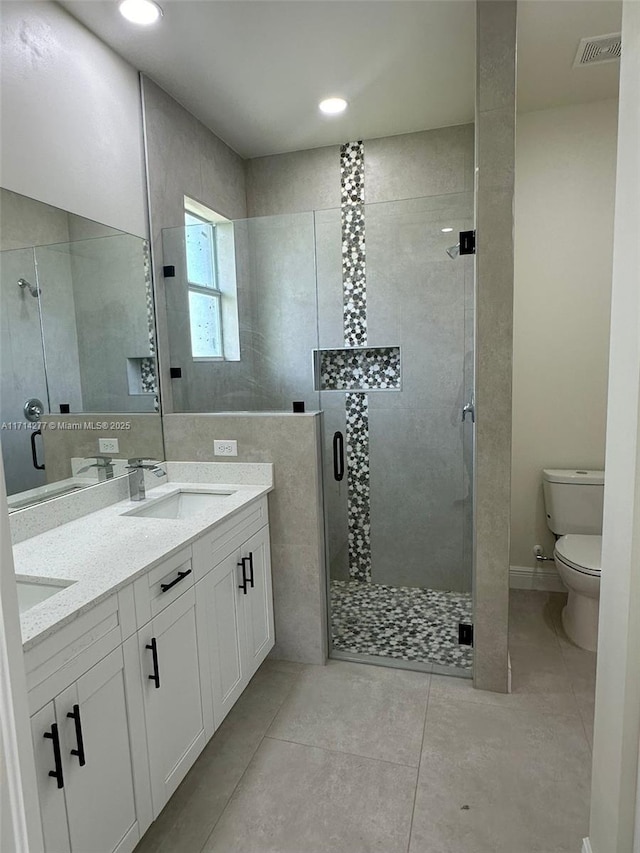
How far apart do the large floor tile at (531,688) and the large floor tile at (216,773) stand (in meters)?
0.74

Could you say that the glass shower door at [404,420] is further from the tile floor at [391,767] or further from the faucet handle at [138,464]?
the faucet handle at [138,464]

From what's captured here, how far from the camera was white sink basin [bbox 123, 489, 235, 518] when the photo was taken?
2.34 meters

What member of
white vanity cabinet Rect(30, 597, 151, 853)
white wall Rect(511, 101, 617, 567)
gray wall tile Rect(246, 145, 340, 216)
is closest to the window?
gray wall tile Rect(246, 145, 340, 216)

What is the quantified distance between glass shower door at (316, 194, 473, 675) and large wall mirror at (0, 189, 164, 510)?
2.93 ft

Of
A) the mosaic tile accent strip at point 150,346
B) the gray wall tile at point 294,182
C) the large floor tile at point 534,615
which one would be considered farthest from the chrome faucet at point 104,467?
the large floor tile at point 534,615

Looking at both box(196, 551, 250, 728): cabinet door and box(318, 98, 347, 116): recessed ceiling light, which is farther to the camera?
box(318, 98, 347, 116): recessed ceiling light

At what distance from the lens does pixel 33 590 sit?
1.50 m

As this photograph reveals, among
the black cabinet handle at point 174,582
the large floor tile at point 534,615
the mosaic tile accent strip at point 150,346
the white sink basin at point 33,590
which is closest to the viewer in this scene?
the white sink basin at point 33,590

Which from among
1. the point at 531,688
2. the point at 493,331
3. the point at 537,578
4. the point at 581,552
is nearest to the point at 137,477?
the point at 493,331

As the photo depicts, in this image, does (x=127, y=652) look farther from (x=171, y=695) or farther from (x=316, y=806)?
(x=316, y=806)

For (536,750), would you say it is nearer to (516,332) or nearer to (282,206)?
(516,332)

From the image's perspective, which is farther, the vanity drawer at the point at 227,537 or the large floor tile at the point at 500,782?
the vanity drawer at the point at 227,537

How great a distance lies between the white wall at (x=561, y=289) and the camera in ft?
9.73

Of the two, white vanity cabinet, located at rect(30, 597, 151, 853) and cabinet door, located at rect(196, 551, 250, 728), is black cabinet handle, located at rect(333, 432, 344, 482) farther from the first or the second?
white vanity cabinet, located at rect(30, 597, 151, 853)
